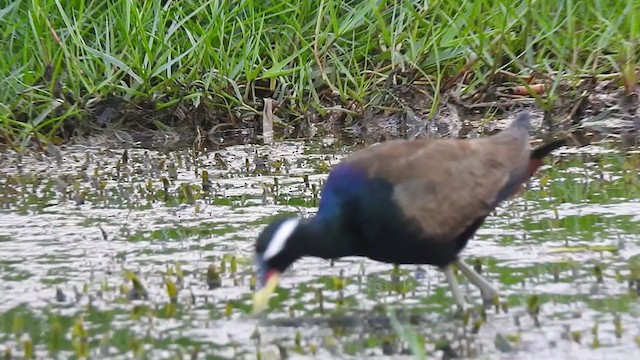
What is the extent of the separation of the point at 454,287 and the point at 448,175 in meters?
0.44

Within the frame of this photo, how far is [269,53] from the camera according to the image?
9.59 meters

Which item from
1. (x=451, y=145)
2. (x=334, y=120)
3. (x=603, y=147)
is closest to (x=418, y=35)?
(x=334, y=120)

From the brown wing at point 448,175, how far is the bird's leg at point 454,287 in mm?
142

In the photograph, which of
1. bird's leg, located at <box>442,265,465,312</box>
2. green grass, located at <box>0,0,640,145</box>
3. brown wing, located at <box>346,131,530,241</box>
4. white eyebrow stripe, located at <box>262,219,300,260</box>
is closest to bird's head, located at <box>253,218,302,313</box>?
white eyebrow stripe, located at <box>262,219,300,260</box>

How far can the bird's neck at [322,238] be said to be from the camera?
511cm

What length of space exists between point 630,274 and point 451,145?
85 centimetres

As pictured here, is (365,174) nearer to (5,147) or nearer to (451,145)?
(451,145)

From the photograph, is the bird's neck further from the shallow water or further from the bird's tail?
the bird's tail

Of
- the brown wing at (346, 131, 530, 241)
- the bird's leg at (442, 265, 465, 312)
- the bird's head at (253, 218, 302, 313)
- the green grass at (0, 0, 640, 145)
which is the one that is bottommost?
the bird's leg at (442, 265, 465, 312)

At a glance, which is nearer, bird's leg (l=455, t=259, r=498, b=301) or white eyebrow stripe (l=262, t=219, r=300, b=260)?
white eyebrow stripe (l=262, t=219, r=300, b=260)

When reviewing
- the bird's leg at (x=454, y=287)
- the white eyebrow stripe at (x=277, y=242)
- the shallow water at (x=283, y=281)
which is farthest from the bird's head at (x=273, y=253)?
the bird's leg at (x=454, y=287)

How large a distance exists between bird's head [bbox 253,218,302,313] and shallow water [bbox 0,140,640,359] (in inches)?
5.3

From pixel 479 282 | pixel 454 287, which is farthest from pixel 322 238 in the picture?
pixel 479 282

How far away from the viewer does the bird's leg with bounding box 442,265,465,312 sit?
5277 mm
